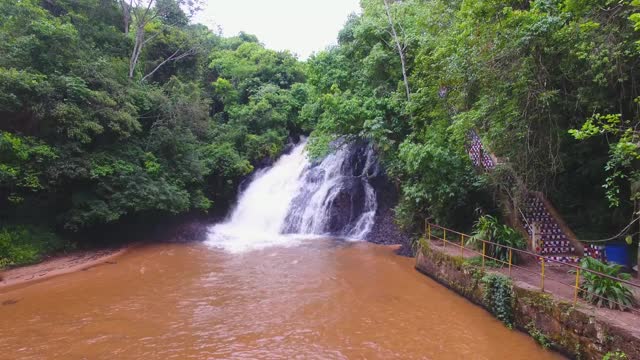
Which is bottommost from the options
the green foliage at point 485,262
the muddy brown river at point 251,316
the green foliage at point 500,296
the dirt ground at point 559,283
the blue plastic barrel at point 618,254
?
the muddy brown river at point 251,316

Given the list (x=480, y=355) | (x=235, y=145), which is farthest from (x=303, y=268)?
(x=235, y=145)

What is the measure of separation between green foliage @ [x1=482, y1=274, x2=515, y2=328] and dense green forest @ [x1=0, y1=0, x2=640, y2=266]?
250 cm

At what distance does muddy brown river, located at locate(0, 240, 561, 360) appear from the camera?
6.82m

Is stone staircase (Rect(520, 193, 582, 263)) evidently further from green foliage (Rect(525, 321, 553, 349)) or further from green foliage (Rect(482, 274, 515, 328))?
green foliage (Rect(525, 321, 553, 349))

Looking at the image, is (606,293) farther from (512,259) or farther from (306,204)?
(306,204)

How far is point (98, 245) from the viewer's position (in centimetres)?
1491

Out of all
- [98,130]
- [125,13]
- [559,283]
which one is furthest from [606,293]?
[125,13]

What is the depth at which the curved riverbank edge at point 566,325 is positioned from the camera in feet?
17.6

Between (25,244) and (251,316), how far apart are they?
→ 9119mm

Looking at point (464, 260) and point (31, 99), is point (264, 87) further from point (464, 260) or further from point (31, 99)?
point (464, 260)

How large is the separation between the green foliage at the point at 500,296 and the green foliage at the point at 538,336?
48 centimetres

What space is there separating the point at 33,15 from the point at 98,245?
8.42m

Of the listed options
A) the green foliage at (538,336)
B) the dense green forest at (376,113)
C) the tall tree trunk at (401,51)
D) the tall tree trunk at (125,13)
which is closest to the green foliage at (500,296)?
the green foliage at (538,336)

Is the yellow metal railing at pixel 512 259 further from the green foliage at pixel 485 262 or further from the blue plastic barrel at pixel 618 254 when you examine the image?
the blue plastic barrel at pixel 618 254
